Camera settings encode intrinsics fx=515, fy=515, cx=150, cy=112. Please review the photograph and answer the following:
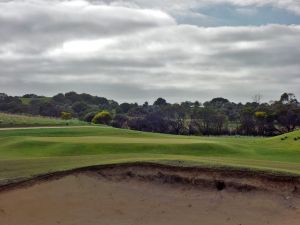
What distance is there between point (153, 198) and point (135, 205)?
2.15 ft

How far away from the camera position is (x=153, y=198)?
15914 millimetres

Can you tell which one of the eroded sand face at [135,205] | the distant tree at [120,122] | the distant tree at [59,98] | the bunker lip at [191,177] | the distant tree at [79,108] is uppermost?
the distant tree at [59,98]

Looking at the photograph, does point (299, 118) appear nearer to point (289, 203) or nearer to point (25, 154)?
point (25, 154)

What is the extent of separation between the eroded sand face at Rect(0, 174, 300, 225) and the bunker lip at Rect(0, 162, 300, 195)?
0.24 meters

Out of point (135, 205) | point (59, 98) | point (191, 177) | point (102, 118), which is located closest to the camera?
point (135, 205)

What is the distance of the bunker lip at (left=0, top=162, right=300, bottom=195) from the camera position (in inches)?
612

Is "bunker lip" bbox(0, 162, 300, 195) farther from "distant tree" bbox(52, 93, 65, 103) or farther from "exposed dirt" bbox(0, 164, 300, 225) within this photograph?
"distant tree" bbox(52, 93, 65, 103)

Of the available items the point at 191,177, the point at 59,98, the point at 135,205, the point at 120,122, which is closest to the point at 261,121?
the point at 120,122

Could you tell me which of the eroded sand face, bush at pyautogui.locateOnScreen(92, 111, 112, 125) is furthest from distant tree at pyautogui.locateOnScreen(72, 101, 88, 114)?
the eroded sand face

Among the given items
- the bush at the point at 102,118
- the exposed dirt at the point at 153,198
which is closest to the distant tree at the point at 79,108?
the bush at the point at 102,118

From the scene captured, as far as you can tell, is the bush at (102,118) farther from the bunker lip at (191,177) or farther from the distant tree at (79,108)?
the bunker lip at (191,177)

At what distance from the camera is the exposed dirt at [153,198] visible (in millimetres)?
14523

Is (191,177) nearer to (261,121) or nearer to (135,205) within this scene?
(135,205)

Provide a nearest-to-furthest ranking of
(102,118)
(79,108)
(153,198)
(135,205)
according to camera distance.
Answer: (135,205)
(153,198)
(102,118)
(79,108)
